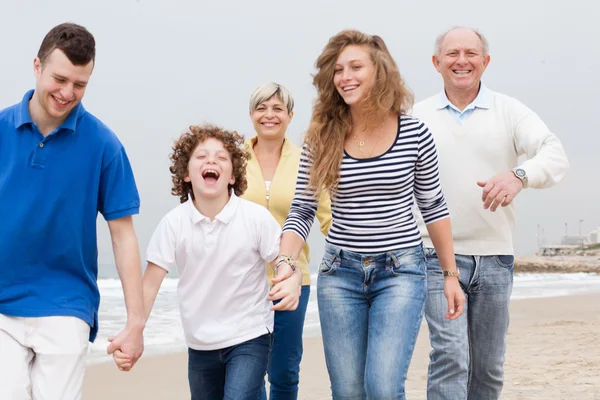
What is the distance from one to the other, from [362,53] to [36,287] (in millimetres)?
1845

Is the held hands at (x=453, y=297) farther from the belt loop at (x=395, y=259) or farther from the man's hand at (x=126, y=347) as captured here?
the man's hand at (x=126, y=347)

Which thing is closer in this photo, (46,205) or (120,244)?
(46,205)

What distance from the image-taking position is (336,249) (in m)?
3.68

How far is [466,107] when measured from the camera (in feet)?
15.2

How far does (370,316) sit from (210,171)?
1114 mm

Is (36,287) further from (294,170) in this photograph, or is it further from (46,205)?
(294,170)

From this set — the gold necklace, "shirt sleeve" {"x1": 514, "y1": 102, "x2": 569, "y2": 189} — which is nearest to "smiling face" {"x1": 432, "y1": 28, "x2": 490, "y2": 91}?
"shirt sleeve" {"x1": 514, "y1": 102, "x2": 569, "y2": 189}

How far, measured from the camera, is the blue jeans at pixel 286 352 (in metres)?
4.81

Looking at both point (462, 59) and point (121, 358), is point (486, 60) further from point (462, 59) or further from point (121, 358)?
point (121, 358)

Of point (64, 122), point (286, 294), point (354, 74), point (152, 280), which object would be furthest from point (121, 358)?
point (354, 74)

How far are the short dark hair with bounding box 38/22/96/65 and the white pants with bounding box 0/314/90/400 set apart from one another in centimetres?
112

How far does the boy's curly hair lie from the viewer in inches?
164

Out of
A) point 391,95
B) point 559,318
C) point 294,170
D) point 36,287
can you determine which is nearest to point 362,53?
point 391,95

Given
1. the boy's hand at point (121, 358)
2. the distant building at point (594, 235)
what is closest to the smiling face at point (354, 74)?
the boy's hand at point (121, 358)
